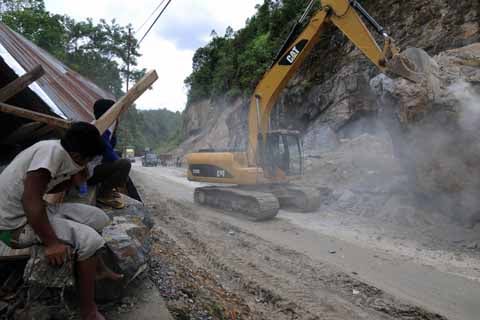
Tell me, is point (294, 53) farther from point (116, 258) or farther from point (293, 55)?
point (116, 258)

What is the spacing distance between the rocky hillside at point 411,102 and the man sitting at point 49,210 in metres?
6.23

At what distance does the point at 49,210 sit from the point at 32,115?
2.98 ft

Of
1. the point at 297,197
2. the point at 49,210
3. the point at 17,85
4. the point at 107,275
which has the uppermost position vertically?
the point at 17,85

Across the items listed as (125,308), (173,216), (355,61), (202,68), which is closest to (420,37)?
(355,61)

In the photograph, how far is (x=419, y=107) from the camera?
6.76 metres

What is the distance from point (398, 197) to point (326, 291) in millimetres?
4477

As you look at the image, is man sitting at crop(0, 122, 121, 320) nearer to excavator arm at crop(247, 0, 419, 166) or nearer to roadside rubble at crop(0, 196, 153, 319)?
roadside rubble at crop(0, 196, 153, 319)

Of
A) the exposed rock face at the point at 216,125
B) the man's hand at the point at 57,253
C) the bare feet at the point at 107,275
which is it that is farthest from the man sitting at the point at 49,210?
the exposed rock face at the point at 216,125

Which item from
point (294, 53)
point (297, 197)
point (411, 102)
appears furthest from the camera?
point (297, 197)

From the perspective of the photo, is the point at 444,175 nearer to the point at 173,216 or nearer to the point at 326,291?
the point at 326,291

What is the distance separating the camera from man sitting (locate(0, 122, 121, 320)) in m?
1.99

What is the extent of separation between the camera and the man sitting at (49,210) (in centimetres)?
199

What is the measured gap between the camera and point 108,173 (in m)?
3.70

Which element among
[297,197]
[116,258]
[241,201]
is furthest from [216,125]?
[116,258]
